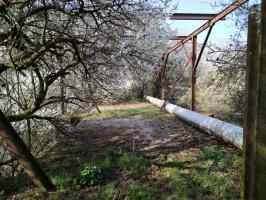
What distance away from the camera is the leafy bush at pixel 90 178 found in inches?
189

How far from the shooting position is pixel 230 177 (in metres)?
4.75

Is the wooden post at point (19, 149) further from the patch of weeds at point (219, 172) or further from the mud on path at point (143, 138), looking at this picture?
the mud on path at point (143, 138)

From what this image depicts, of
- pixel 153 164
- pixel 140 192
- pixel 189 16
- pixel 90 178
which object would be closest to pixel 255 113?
pixel 140 192

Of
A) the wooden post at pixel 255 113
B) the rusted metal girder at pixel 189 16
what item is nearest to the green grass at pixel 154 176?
the wooden post at pixel 255 113

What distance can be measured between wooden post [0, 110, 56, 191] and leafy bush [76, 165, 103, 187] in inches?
21.7

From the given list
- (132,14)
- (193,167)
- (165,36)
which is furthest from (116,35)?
(165,36)

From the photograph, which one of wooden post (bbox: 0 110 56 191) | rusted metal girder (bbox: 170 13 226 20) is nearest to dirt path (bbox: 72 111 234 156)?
wooden post (bbox: 0 110 56 191)

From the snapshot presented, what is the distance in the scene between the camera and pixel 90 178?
483cm

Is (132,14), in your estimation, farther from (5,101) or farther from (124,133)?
(124,133)

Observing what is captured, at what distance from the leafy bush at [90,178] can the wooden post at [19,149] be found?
55 cm

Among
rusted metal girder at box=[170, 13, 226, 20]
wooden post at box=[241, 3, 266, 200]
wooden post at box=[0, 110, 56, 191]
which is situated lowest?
wooden post at box=[0, 110, 56, 191]

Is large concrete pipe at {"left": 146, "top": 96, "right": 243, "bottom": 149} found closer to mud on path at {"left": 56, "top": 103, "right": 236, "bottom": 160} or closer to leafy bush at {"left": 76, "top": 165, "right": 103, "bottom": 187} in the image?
mud on path at {"left": 56, "top": 103, "right": 236, "bottom": 160}

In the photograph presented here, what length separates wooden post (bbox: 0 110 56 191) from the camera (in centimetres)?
411

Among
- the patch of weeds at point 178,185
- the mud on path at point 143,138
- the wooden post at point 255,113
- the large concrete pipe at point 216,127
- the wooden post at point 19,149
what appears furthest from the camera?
the mud on path at point 143,138
